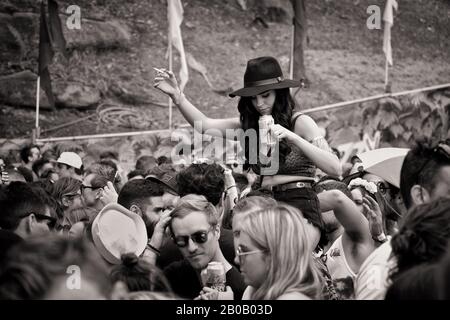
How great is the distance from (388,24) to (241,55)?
262 centimetres

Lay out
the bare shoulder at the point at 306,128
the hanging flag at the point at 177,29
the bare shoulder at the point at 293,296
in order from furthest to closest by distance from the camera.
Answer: the hanging flag at the point at 177,29, the bare shoulder at the point at 306,128, the bare shoulder at the point at 293,296

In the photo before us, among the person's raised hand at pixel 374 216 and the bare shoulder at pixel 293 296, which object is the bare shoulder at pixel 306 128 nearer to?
the person's raised hand at pixel 374 216

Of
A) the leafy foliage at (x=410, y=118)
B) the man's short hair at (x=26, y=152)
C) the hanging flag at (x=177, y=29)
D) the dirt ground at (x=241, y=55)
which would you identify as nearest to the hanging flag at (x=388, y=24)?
the dirt ground at (x=241, y=55)

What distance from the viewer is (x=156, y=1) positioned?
15398mm

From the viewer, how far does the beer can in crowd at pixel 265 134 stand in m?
4.70

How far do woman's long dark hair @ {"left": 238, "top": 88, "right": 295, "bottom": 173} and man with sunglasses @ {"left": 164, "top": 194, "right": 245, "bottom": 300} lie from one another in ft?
1.93

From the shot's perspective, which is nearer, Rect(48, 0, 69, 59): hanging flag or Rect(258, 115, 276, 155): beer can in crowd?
Rect(258, 115, 276, 155): beer can in crowd

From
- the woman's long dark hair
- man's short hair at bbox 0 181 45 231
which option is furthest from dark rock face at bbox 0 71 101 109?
the woman's long dark hair

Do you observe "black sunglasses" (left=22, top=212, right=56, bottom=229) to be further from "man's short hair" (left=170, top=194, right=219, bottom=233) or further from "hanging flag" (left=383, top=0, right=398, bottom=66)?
Answer: "hanging flag" (left=383, top=0, right=398, bottom=66)

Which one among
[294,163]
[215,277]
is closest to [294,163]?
[294,163]

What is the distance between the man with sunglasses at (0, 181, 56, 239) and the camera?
491cm

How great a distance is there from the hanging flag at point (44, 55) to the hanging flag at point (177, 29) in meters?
2.06

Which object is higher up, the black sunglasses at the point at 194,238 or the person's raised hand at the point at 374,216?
the person's raised hand at the point at 374,216
